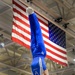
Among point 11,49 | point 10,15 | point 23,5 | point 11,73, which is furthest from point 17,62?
point 23,5

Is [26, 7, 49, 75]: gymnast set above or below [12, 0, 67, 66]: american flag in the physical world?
below

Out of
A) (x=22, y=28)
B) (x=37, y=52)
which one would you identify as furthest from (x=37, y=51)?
(x=22, y=28)

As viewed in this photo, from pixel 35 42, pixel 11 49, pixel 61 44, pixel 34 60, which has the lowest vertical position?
pixel 34 60

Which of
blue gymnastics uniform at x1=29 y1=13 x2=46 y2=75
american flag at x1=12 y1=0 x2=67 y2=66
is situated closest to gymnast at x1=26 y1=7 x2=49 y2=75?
blue gymnastics uniform at x1=29 y1=13 x2=46 y2=75

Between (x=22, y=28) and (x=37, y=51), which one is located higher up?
(x=22, y=28)

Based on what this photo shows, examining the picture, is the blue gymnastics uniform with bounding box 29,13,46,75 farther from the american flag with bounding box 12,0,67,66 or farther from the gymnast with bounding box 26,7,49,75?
the american flag with bounding box 12,0,67,66

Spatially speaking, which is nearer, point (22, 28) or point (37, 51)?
point (37, 51)

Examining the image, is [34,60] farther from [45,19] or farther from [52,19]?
[52,19]

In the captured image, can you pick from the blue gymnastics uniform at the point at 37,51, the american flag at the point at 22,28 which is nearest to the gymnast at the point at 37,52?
the blue gymnastics uniform at the point at 37,51

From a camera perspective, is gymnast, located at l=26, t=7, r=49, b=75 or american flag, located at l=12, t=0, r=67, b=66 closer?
gymnast, located at l=26, t=7, r=49, b=75

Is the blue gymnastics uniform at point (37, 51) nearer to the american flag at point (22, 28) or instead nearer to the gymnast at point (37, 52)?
the gymnast at point (37, 52)

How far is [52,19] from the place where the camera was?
614cm

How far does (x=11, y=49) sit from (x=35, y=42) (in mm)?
7111

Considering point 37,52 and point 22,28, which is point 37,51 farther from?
point 22,28
